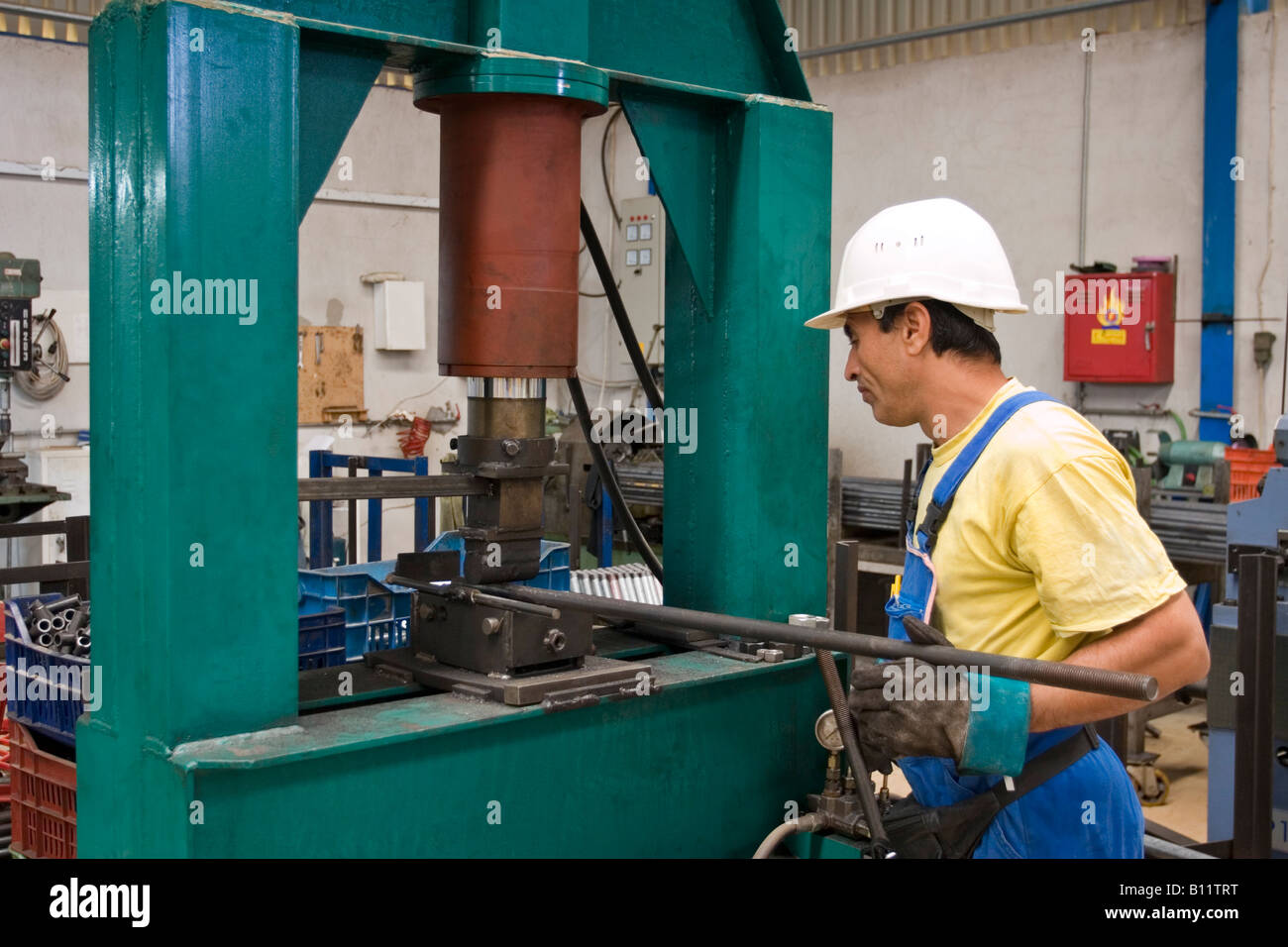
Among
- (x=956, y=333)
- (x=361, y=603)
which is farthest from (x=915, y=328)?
(x=361, y=603)

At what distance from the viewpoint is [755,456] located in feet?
6.31

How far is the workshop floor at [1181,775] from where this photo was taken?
3854mm

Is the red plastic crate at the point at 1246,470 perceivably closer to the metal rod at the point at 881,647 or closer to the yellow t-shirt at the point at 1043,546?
the yellow t-shirt at the point at 1043,546

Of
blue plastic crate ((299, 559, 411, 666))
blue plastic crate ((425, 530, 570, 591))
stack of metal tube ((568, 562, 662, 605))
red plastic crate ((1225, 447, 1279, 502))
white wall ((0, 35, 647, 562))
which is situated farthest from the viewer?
white wall ((0, 35, 647, 562))

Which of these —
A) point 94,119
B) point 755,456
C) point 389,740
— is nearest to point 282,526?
point 389,740

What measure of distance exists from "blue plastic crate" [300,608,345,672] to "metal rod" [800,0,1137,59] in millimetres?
4964

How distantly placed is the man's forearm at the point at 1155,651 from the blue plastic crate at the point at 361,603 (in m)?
1.34

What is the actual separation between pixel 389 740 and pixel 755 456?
0.74 meters

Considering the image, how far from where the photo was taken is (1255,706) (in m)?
2.65

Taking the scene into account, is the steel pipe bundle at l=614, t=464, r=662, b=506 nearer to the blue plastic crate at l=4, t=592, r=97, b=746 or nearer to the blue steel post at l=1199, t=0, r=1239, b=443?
the blue steel post at l=1199, t=0, r=1239, b=443

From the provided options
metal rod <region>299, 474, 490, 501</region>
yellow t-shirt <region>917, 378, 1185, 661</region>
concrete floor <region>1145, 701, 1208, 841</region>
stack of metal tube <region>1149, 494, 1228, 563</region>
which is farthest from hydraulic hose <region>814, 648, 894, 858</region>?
stack of metal tube <region>1149, 494, 1228, 563</region>

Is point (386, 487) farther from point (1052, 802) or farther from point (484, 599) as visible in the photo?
point (1052, 802)

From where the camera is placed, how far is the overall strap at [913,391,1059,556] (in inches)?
58.7

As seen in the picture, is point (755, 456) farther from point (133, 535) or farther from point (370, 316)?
point (370, 316)
